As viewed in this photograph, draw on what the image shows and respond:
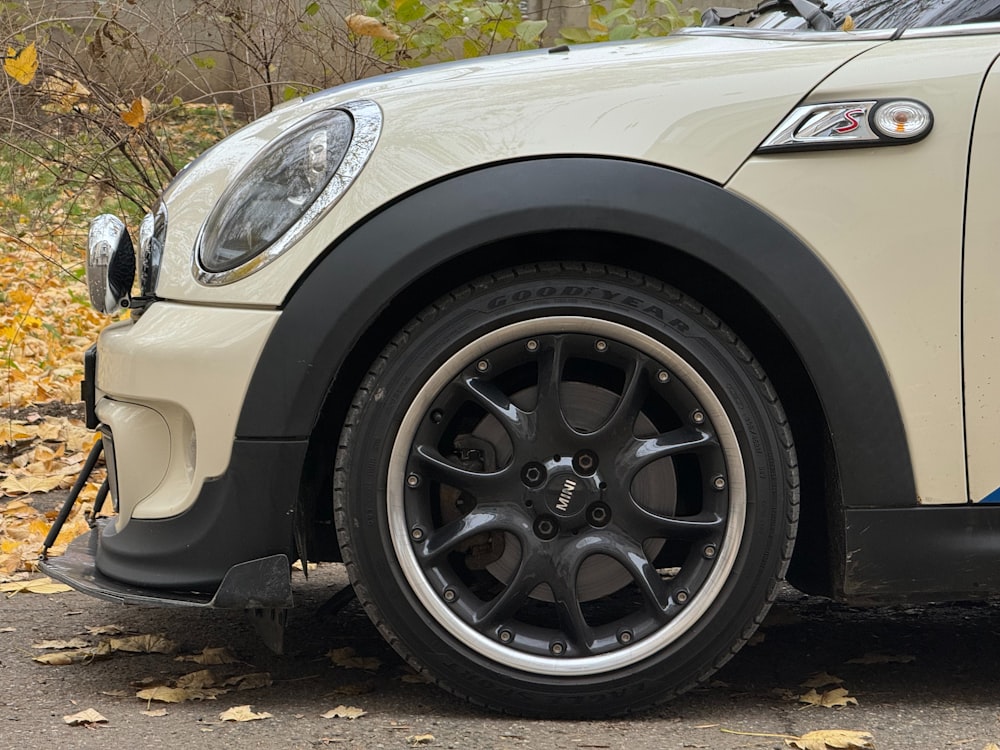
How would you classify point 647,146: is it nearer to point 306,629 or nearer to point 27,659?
point 306,629

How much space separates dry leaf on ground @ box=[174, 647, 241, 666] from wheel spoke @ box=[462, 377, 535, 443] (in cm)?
99

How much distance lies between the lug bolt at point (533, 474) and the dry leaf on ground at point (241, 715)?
708 mm

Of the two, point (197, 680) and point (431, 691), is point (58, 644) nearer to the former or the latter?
point (197, 680)

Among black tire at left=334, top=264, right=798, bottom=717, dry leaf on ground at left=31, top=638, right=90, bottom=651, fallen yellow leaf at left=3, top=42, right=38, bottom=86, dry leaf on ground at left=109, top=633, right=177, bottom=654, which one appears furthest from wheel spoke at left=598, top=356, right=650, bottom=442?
fallen yellow leaf at left=3, top=42, right=38, bottom=86

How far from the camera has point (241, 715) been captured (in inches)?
95.8

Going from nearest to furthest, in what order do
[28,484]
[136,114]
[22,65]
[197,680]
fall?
1. [197,680]
2. [22,65]
3. [28,484]
4. [136,114]

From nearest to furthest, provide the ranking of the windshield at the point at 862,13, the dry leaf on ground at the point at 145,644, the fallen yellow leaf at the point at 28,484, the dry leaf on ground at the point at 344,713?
the dry leaf on ground at the point at 344,713
the windshield at the point at 862,13
the dry leaf on ground at the point at 145,644
the fallen yellow leaf at the point at 28,484

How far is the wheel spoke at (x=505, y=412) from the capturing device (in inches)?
92.0

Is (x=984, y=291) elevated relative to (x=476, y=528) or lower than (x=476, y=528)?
elevated

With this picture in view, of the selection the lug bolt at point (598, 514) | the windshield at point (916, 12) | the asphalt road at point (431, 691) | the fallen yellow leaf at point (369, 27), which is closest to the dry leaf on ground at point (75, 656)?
the asphalt road at point (431, 691)

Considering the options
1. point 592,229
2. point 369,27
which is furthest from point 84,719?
point 369,27

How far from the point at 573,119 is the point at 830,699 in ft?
4.26

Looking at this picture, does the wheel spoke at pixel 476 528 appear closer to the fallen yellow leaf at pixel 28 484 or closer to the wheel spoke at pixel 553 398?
the wheel spoke at pixel 553 398

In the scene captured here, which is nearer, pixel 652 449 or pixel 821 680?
pixel 652 449
